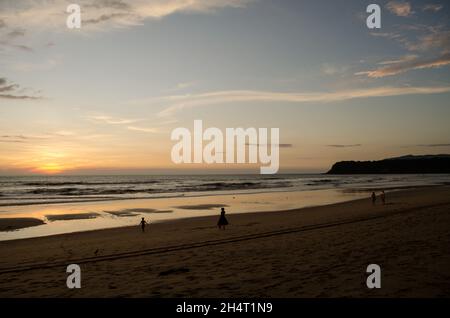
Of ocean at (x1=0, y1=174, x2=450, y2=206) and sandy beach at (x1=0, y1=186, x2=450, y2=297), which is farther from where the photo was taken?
ocean at (x1=0, y1=174, x2=450, y2=206)

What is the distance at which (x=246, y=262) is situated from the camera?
35.1 feet

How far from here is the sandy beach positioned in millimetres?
8078

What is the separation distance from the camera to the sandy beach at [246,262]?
26.5 feet

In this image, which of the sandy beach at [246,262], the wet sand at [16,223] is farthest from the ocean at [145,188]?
the sandy beach at [246,262]

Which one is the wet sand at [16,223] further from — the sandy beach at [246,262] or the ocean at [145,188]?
the ocean at [145,188]

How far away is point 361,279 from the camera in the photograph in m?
8.34

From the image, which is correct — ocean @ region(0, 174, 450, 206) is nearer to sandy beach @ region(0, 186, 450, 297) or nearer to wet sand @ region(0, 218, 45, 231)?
wet sand @ region(0, 218, 45, 231)

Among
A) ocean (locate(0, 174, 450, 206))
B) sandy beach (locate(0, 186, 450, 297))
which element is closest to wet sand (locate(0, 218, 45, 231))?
sandy beach (locate(0, 186, 450, 297))

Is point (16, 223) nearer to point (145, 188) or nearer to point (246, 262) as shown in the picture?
point (246, 262)

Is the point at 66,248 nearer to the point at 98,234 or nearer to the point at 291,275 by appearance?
the point at 98,234

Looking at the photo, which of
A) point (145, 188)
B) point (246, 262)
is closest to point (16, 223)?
point (246, 262)

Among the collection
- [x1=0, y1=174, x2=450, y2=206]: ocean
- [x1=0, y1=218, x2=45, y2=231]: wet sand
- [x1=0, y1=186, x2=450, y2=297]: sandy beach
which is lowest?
[x1=0, y1=174, x2=450, y2=206]: ocean
